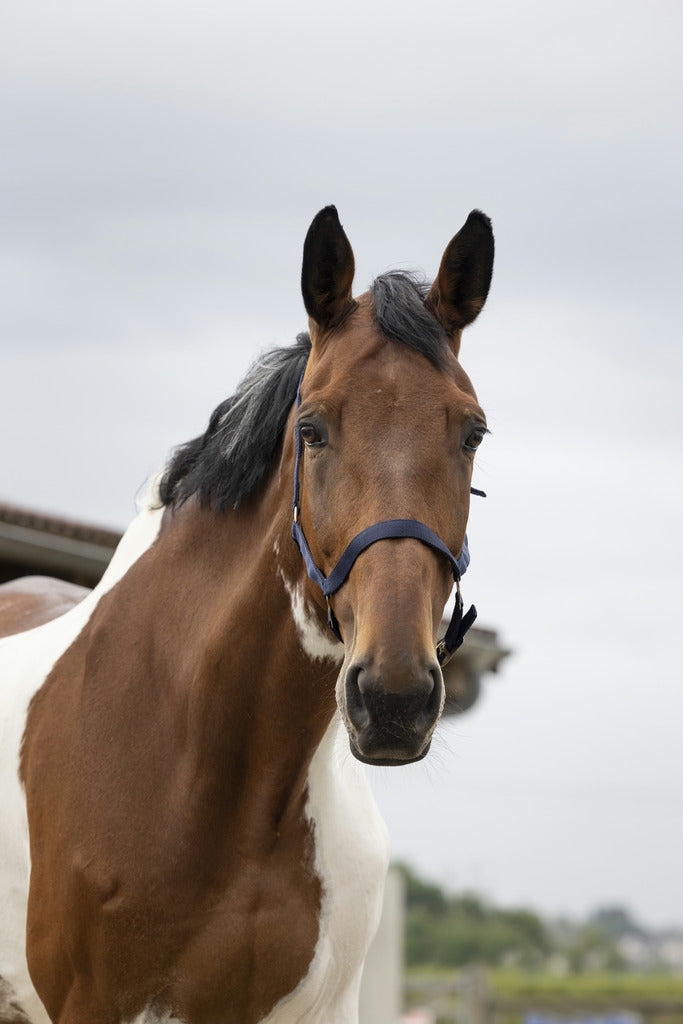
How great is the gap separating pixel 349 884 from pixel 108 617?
3.33 ft

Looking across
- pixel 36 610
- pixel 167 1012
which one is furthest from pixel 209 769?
pixel 36 610

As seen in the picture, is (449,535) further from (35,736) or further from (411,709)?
(35,736)

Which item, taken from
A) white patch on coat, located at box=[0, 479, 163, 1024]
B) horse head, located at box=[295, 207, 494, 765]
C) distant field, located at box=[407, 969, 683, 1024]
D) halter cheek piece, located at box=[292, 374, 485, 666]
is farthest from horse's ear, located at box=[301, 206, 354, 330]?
distant field, located at box=[407, 969, 683, 1024]

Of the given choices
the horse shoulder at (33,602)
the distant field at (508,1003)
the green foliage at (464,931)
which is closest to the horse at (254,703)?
the horse shoulder at (33,602)

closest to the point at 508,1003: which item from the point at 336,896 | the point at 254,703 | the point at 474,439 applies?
the point at 336,896

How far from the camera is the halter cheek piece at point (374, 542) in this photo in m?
2.67

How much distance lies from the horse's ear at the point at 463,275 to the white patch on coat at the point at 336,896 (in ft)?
3.75

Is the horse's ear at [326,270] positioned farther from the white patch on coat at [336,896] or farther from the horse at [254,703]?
the white patch on coat at [336,896]

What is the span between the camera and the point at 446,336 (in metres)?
3.13

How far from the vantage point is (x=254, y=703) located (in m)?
3.19

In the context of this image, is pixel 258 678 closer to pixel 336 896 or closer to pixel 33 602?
pixel 336 896

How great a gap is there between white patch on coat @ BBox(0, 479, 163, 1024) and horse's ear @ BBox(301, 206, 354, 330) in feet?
2.99

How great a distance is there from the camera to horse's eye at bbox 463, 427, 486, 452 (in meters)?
2.92

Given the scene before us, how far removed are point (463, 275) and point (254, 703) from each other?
A: 125 centimetres
